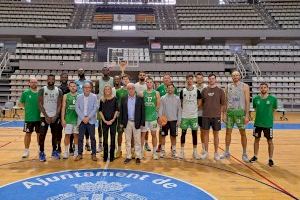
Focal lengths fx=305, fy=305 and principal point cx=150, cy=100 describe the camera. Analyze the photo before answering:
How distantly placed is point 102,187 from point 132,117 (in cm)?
191

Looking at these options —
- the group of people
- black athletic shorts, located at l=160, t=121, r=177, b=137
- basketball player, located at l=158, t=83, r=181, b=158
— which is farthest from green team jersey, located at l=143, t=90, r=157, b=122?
black athletic shorts, located at l=160, t=121, r=177, b=137

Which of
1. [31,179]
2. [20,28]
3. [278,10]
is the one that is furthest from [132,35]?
[31,179]

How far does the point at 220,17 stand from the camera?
24.1 metres

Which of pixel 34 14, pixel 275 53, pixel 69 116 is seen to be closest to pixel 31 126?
pixel 69 116

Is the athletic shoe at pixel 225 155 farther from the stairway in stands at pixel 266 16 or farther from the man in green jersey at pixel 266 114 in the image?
the stairway in stands at pixel 266 16

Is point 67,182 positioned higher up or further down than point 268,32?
further down

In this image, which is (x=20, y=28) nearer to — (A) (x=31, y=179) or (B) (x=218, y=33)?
(B) (x=218, y=33)

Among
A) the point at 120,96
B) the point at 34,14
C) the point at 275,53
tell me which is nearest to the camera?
the point at 120,96

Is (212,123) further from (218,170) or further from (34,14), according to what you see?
(34,14)

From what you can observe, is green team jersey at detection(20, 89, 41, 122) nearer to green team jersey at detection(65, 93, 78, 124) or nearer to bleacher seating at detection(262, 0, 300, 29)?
green team jersey at detection(65, 93, 78, 124)

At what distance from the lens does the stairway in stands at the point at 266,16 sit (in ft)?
75.5

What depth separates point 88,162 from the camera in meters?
6.02

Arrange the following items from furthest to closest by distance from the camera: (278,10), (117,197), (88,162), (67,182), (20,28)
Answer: (278,10) < (20,28) < (88,162) < (67,182) < (117,197)

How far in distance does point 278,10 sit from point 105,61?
1529 centimetres
